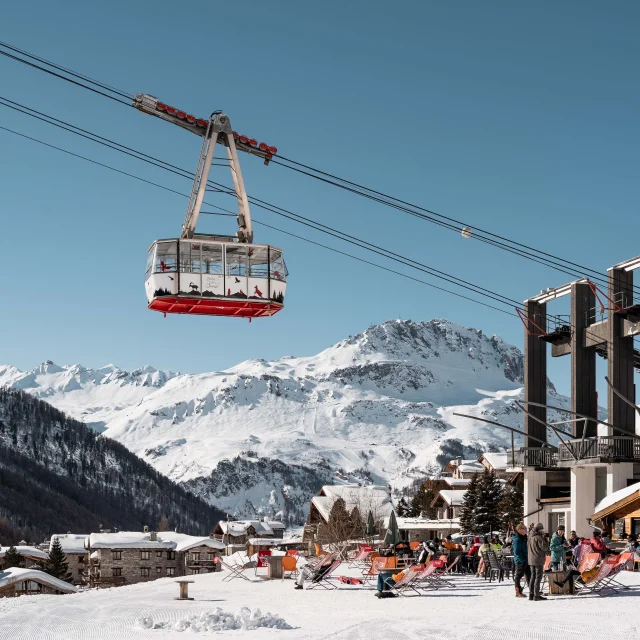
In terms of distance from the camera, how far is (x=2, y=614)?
74.1 ft

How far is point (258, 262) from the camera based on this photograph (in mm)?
26391

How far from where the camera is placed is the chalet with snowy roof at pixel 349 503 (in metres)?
96.2

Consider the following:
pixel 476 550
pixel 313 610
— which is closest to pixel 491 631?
pixel 313 610

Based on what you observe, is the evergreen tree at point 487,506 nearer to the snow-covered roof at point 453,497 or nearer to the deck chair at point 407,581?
the snow-covered roof at point 453,497

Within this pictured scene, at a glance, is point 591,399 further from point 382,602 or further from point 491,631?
point 491,631

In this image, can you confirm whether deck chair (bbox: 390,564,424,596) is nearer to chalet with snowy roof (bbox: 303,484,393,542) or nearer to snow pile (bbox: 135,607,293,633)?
snow pile (bbox: 135,607,293,633)

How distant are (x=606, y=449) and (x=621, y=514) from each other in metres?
12.3

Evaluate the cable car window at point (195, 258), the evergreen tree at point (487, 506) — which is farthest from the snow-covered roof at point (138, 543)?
the cable car window at point (195, 258)

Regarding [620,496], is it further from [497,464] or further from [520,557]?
[497,464]

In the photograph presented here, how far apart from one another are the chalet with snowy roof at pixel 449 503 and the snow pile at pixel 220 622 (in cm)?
7317

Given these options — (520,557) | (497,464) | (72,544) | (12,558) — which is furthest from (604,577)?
(72,544)

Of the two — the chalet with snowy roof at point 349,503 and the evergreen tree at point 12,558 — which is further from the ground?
the chalet with snowy roof at point 349,503

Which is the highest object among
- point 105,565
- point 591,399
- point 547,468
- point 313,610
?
point 591,399

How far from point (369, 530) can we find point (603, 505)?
28.2 m
